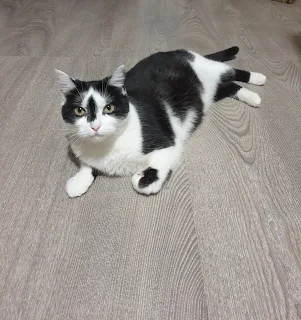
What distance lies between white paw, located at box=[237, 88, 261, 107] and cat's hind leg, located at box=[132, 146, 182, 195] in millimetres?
579

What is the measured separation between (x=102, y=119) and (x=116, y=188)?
0.31m

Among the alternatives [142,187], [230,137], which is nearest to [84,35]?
[230,137]

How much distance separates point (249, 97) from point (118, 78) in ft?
2.57

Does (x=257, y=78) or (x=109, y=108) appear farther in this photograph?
(x=257, y=78)

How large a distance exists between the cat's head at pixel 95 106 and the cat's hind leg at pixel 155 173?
7.4 inches

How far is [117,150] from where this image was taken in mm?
1022

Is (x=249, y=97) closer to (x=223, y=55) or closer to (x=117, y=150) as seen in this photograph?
(x=223, y=55)

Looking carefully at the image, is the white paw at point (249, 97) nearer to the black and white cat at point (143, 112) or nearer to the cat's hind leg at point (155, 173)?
the black and white cat at point (143, 112)

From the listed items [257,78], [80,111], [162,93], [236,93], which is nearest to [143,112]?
[162,93]

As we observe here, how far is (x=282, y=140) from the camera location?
1.28 metres

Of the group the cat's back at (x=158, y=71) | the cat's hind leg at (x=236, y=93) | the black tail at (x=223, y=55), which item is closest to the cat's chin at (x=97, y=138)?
the cat's back at (x=158, y=71)

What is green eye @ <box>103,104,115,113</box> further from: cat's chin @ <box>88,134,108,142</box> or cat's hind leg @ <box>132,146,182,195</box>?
cat's hind leg @ <box>132,146,182,195</box>

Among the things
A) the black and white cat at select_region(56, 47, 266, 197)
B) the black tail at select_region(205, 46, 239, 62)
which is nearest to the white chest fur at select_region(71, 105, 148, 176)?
the black and white cat at select_region(56, 47, 266, 197)

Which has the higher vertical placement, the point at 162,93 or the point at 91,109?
the point at 91,109
